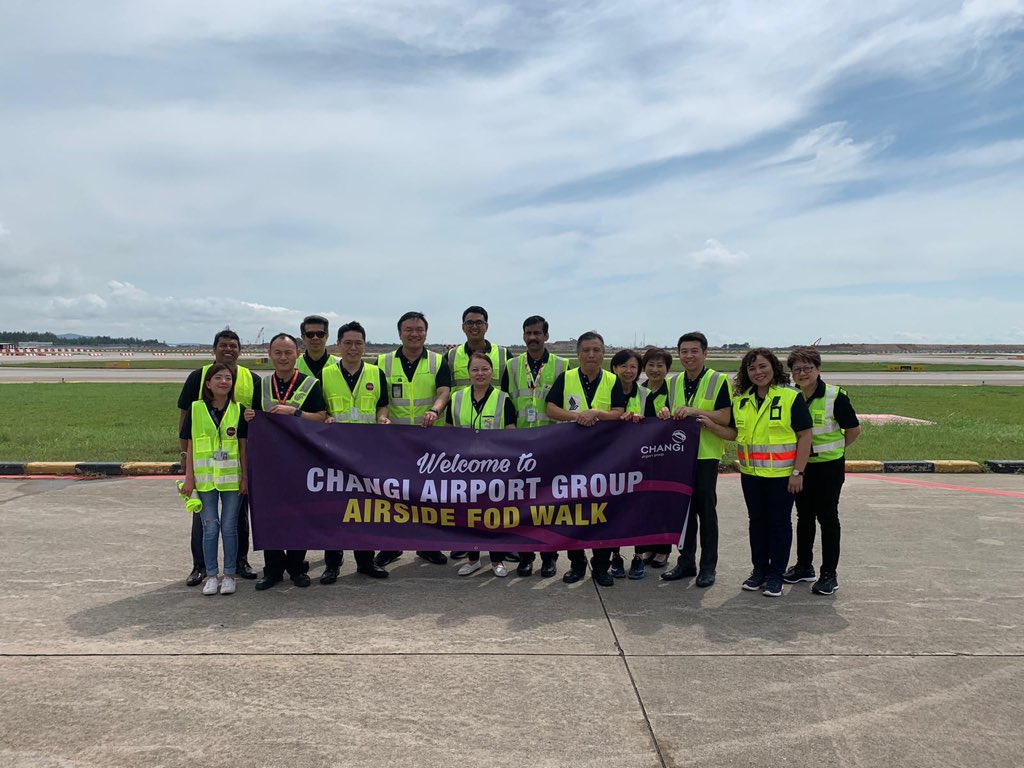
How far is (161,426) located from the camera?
556 inches

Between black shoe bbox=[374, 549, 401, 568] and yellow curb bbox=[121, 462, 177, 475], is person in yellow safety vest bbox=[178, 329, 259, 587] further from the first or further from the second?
yellow curb bbox=[121, 462, 177, 475]

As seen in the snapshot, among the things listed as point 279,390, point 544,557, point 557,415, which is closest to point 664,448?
point 557,415

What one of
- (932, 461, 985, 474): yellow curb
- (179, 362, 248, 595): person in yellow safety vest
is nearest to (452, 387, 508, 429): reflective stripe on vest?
(179, 362, 248, 595): person in yellow safety vest

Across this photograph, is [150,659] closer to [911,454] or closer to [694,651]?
[694,651]

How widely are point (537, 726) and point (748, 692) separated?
1.19 m

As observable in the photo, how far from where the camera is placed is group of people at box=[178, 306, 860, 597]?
510cm

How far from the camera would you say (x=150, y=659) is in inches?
153

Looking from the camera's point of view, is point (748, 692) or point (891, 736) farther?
point (748, 692)

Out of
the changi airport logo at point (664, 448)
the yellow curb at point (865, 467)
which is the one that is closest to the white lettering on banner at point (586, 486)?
the changi airport logo at point (664, 448)

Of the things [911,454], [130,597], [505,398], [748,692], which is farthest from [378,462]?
[911,454]

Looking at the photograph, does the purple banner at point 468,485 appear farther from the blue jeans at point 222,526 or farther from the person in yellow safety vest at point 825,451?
the person in yellow safety vest at point 825,451

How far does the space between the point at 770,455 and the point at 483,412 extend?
2.29m

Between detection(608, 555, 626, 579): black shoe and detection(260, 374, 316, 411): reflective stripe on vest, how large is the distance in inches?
114

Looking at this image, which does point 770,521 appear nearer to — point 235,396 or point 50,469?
point 235,396
